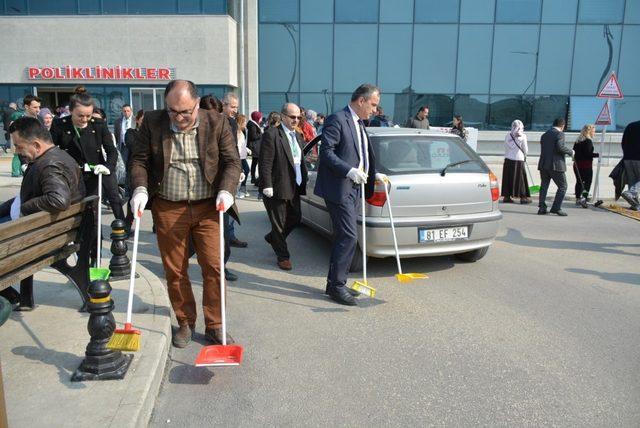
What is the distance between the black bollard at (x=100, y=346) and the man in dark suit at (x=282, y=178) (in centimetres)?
276

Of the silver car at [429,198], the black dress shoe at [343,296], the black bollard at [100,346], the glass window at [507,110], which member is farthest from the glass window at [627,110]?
the black bollard at [100,346]

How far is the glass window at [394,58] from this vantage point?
2188cm

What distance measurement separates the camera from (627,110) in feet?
72.6

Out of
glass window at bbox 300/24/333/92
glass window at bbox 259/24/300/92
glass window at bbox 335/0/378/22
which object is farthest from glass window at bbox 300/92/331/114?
glass window at bbox 335/0/378/22

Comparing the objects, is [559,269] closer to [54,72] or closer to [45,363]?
[45,363]

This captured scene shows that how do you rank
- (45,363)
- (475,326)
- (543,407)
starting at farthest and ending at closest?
(475,326)
(45,363)
(543,407)

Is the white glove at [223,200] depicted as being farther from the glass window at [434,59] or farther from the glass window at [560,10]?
the glass window at [560,10]

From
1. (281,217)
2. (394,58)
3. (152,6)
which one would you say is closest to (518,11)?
(394,58)

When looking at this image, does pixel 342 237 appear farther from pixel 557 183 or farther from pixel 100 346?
pixel 557 183

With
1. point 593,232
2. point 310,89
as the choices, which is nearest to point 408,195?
point 593,232

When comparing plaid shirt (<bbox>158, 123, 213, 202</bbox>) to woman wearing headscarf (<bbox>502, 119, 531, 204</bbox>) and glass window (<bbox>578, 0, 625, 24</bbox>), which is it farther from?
glass window (<bbox>578, 0, 625, 24</bbox>)

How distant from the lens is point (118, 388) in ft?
9.72

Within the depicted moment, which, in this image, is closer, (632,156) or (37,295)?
(37,295)

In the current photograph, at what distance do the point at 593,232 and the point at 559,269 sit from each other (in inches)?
108
